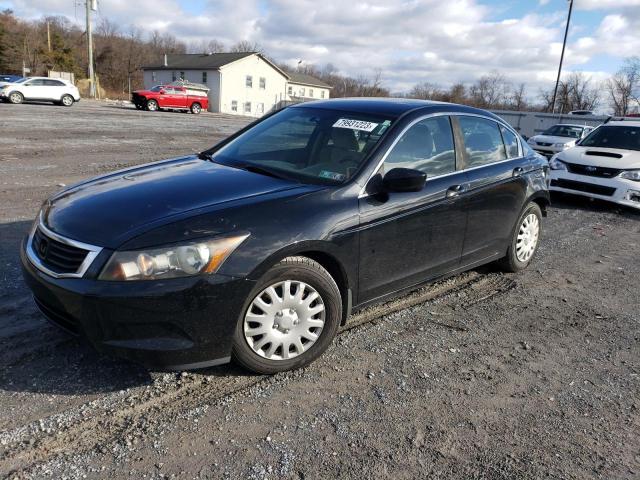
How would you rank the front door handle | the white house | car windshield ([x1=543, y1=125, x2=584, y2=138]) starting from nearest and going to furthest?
the front door handle < car windshield ([x1=543, y1=125, x2=584, y2=138]) < the white house

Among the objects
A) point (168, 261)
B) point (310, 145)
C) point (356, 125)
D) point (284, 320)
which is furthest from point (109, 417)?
point (356, 125)

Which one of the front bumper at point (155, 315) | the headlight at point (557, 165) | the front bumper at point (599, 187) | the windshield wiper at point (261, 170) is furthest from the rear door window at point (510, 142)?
the headlight at point (557, 165)

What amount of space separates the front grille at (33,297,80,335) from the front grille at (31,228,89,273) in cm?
25

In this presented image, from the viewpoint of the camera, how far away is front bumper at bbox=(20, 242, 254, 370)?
2.70m

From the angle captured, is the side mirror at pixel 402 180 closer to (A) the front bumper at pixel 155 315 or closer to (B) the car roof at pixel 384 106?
(B) the car roof at pixel 384 106

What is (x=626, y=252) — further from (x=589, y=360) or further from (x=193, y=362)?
(x=193, y=362)

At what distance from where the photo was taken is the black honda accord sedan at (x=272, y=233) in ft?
9.09

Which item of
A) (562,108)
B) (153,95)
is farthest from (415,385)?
(562,108)

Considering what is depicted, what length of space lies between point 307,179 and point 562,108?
55938 mm

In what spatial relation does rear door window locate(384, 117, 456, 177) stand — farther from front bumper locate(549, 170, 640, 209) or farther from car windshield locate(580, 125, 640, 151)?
car windshield locate(580, 125, 640, 151)

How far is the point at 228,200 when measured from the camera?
320 centimetres

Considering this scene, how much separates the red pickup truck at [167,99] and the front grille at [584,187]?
31.3 metres

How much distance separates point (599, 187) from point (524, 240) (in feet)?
15.5

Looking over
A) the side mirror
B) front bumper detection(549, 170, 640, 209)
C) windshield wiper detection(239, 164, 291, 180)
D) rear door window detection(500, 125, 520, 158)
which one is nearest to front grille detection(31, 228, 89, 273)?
windshield wiper detection(239, 164, 291, 180)
